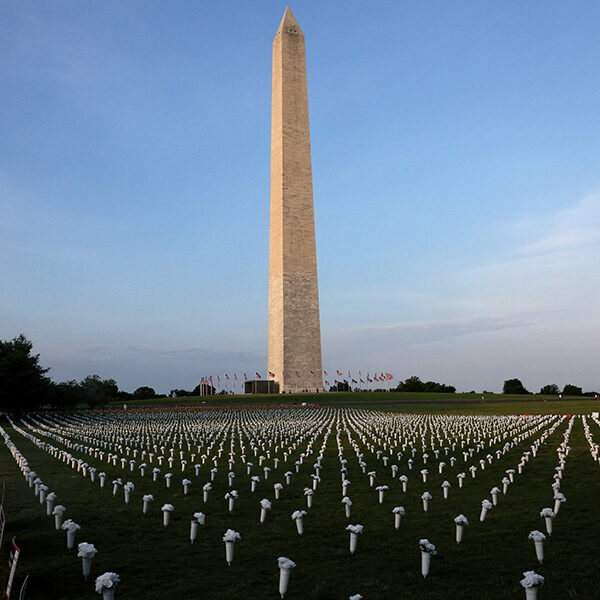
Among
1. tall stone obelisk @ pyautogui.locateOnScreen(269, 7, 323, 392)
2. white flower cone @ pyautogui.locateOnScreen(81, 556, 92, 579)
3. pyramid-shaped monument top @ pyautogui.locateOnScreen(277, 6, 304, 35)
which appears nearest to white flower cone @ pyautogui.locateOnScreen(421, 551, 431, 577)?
white flower cone @ pyautogui.locateOnScreen(81, 556, 92, 579)

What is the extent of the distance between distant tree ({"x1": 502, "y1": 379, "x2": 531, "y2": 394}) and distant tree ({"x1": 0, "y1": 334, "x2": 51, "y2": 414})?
60956 mm

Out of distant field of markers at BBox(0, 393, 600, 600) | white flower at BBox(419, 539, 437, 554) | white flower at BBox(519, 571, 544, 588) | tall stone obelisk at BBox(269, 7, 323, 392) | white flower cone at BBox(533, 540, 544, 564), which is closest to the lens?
white flower at BBox(519, 571, 544, 588)

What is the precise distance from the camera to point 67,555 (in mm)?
7484

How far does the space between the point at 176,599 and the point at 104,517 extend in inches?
170

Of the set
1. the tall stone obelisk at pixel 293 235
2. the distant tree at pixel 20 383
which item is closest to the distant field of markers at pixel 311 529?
the distant tree at pixel 20 383

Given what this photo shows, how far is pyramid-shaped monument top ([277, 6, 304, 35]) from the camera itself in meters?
66.9

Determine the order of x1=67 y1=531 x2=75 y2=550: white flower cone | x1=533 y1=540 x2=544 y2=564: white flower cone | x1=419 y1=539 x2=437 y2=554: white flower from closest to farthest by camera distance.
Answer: x1=419 y1=539 x2=437 y2=554: white flower, x1=533 y1=540 x2=544 y2=564: white flower cone, x1=67 y1=531 x2=75 y2=550: white flower cone

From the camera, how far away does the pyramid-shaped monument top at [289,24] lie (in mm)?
66938

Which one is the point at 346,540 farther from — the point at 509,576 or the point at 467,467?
the point at 467,467

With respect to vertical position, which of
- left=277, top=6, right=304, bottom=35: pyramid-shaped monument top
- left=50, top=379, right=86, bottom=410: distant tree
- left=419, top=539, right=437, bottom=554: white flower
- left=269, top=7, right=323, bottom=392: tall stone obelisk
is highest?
left=277, top=6, right=304, bottom=35: pyramid-shaped monument top

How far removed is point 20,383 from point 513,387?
6386cm

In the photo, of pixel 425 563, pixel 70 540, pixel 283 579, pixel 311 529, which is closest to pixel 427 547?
pixel 425 563

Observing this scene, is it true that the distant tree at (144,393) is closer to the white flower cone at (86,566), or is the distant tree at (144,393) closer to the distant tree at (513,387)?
the distant tree at (513,387)

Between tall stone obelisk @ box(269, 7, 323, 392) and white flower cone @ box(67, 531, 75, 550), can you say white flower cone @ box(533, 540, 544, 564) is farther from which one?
tall stone obelisk @ box(269, 7, 323, 392)
